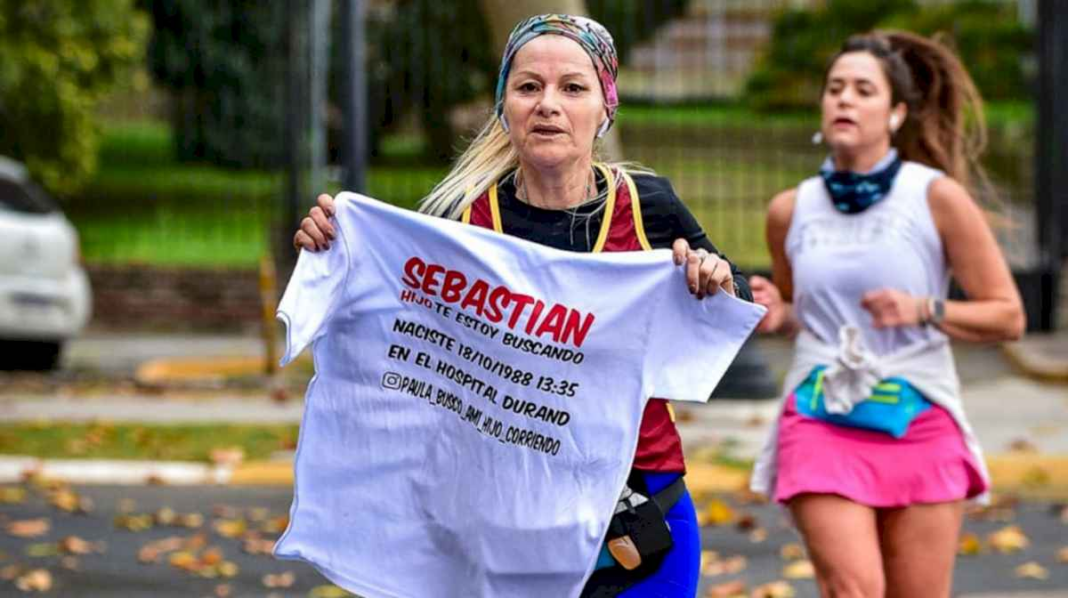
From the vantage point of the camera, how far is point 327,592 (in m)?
7.84

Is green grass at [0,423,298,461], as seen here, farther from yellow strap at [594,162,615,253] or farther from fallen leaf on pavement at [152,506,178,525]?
yellow strap at [594,162,615,253]

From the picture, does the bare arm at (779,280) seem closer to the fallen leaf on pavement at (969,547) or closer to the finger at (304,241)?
the finger at (304,241)

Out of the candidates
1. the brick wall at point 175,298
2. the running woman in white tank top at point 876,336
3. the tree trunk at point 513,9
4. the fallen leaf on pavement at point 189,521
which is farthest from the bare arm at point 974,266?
the brick wall at point 175,298

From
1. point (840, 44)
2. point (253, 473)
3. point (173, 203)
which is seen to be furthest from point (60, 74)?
point (253, 473)

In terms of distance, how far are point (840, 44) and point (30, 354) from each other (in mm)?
6716

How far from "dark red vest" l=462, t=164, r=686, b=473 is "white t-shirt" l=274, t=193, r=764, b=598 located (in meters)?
0.06

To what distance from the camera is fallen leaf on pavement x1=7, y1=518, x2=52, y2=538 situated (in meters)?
9.01

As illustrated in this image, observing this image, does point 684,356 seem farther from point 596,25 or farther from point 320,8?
point 320,8

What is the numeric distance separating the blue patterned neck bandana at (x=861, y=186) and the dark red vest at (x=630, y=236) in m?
1.48

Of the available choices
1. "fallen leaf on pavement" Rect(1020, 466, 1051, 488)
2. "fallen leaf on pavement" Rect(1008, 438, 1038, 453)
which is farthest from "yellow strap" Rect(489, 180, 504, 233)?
"fallen leaf on pavement" Rect(1008, 438, 1038, 453)

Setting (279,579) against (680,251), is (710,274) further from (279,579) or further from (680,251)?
(279,579)

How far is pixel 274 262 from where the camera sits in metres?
19.1

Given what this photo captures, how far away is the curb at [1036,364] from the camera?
530 inches

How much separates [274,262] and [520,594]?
1547 cm
